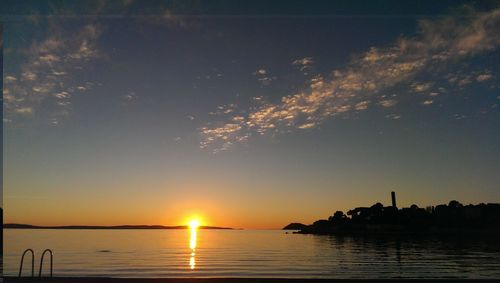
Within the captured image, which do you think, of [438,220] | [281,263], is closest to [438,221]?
[438,220]

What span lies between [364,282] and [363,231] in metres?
192

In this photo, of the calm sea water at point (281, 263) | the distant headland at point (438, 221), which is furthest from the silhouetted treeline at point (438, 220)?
the calm sea water at point (281, 263)

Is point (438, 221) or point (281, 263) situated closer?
point (281, 263)

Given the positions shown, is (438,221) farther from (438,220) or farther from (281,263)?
(281,263)

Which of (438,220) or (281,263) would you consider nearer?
(281,263)

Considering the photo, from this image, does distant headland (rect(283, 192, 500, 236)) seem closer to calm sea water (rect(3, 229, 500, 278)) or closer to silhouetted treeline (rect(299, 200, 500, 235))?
silhouetted treeline (rect(299, 200, 500, 235))

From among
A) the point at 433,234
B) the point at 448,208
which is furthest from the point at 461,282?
the point at 448,208

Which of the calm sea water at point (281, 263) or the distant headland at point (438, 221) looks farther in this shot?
the distant headland at point (438, 221)

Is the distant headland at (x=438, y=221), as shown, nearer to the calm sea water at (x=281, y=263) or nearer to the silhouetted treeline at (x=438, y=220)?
the silhouetted treeline at (x=438, y=220)

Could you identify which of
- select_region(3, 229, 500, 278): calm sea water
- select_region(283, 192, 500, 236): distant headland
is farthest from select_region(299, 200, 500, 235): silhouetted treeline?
select_region(3, 229, 500, 278): calm sea water

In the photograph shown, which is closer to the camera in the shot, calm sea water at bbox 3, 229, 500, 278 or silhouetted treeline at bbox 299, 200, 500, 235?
calm sea water at bbox 3, 229, 500, 278

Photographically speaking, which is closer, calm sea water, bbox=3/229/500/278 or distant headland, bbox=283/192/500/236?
calm sea water, bbox=3/229/500/278

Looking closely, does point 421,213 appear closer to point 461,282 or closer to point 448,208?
point 448,208

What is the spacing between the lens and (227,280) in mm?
15031
